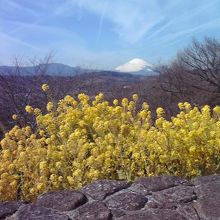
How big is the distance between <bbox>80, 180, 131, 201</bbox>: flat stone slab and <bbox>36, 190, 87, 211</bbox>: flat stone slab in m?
0.09

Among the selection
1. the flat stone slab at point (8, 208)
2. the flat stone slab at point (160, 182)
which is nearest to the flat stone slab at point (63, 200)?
the flat stone slab at point (8, 208)

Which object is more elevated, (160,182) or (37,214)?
(160,182)

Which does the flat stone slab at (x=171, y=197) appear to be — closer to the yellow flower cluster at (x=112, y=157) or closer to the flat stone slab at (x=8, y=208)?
the yellow flower cluster at (x=112, y=157)

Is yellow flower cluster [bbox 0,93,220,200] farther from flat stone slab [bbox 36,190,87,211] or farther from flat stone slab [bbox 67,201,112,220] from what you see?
flat stone slab [bbox 67,201,112,220]

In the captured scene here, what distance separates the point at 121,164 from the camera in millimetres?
4871

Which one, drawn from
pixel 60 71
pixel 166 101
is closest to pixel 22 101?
pixel 60 71

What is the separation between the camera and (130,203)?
3689 millimetres

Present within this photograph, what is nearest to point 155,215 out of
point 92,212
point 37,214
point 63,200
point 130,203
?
point 130,203

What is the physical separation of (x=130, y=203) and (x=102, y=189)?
0.31 metres

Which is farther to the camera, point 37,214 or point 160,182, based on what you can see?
point 160,182

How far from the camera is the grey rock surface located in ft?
11.6

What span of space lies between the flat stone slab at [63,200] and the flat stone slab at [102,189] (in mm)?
88

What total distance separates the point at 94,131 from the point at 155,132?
0.92 meters

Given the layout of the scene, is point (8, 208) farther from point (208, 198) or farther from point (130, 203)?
point (208, 198)
